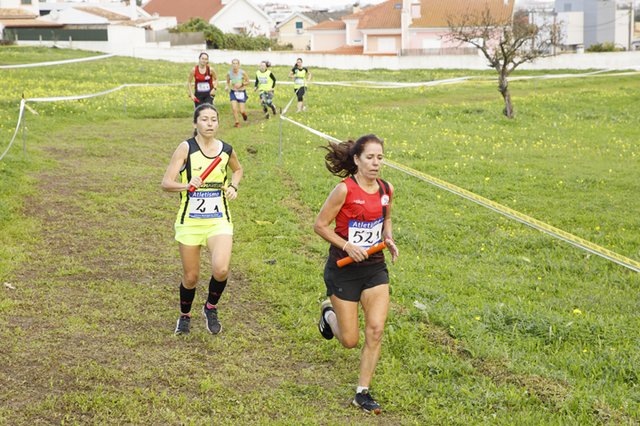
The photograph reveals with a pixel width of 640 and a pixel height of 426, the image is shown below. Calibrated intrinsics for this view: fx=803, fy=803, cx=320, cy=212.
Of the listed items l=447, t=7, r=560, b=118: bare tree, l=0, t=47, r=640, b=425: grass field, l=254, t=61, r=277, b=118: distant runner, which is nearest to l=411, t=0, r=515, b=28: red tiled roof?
l=447, t=7, r=560, b=118: bare tree

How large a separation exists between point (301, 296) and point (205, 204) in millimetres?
1648

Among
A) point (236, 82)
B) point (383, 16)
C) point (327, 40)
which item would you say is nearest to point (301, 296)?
point (236, 82)

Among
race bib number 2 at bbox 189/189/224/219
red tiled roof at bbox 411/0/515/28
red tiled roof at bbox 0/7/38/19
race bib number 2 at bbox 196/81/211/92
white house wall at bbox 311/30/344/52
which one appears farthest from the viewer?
white house wall at bbox 311/30/344/52

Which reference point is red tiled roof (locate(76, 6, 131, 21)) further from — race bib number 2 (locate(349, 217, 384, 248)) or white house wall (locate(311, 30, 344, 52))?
race bib number 2 (locate(349, 217, 384, 248))

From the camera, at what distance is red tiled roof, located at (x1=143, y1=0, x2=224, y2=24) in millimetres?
98000

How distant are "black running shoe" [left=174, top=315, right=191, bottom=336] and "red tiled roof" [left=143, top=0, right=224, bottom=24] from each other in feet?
300

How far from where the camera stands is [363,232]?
5988 millimetres

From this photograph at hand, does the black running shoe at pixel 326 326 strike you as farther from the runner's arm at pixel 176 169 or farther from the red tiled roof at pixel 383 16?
the red tiled roof at pixel 383 16

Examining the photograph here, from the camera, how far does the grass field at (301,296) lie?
19.1 feet

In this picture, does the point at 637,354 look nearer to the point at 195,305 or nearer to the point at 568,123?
the point at 195,305

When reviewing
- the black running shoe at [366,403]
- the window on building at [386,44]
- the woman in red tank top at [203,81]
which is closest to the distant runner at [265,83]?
the woman in red tank top at [203,81]

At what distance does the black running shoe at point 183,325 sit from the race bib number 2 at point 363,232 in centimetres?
211

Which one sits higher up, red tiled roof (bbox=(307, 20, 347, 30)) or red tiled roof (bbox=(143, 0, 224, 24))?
red tiled roof (bbox=(143, 0, 224, 24))

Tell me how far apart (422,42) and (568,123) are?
50.8 meters
